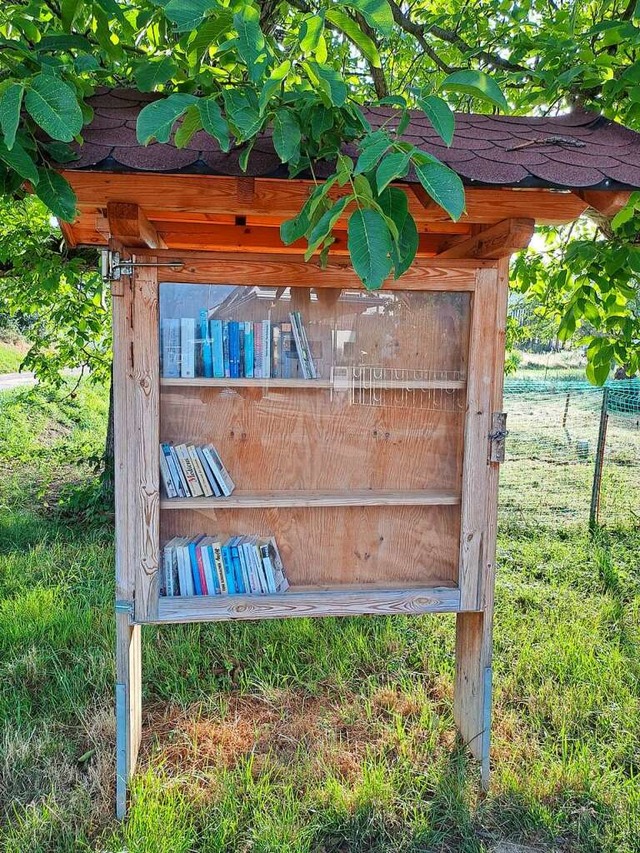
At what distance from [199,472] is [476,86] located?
1455 millimetres

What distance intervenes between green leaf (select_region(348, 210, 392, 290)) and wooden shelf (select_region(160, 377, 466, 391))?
1.05m

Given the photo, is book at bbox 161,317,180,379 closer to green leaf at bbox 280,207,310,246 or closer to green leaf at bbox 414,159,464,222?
green leaf at bbox 280,207,310,246

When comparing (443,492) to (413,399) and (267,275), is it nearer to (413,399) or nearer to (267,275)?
(413,399)

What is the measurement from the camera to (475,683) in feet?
7.56

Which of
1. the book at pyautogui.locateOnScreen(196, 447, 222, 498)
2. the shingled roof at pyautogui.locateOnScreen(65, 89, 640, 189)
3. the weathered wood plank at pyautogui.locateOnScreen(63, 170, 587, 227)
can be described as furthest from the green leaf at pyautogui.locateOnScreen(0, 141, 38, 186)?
the book at pyautogui.locateOnScreen(196, 447, 222, 498)

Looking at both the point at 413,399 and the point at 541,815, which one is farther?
the point at 413,399

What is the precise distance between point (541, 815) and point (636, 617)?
5.55ft

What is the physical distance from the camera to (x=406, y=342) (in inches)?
87.4

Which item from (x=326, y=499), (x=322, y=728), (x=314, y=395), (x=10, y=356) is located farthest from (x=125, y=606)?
(x=10, y=356)

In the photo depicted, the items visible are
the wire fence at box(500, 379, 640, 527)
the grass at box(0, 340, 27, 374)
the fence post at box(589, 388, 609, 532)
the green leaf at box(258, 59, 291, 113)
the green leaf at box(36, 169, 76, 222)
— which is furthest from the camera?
the grass at box(0, 340, 27, 374)

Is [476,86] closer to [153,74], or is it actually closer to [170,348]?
[153,74]

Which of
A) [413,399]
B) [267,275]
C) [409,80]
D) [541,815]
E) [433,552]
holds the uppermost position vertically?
[409,80]

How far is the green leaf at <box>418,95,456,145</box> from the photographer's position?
1.20 m

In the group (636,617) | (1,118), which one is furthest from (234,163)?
(636,617)
